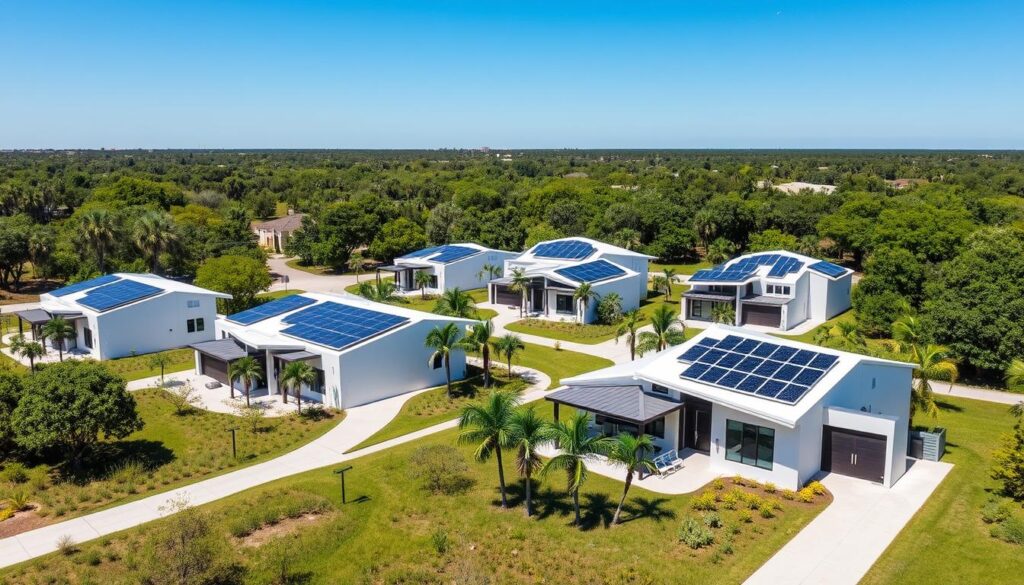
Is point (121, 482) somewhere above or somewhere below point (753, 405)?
below

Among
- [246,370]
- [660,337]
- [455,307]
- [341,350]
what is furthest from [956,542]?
[246,370]

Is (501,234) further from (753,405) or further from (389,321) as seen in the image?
(753,405)

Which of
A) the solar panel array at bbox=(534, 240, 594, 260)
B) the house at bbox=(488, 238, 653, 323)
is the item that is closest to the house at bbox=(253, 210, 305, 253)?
the house at bbox=(488, 238, 653, 323)

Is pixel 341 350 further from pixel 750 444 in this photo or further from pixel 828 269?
pixel 828 269

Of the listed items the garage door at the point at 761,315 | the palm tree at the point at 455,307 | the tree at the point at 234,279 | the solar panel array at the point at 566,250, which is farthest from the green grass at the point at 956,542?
the tree at the point at 234,279

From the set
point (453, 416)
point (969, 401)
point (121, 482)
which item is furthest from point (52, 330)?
point (969, 401)

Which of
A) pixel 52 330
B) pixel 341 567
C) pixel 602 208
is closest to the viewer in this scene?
pixel 341 567

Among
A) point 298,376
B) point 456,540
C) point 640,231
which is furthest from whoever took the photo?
point 640,231
